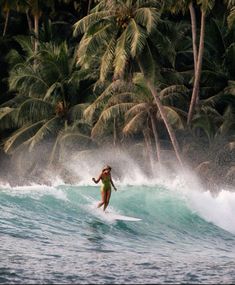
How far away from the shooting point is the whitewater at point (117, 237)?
35.0ft

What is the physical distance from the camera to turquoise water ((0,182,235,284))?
10703mm

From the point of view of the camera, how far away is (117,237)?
14750 mm

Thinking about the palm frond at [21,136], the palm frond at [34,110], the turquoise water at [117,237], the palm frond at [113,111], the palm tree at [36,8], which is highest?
the palm tree at [36,8]

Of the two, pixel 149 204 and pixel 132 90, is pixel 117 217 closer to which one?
pixel 149 204

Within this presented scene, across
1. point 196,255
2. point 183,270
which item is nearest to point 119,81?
point 196,255

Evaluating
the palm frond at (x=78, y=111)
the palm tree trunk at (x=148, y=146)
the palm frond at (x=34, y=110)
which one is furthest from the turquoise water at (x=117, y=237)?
the palm frond at (x=34, y=110)

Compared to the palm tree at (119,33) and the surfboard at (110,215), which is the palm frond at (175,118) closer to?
the palm tree at (119,33)

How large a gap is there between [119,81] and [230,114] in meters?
4.73

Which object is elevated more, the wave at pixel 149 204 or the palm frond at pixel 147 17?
the palm frond at pixel 147 17

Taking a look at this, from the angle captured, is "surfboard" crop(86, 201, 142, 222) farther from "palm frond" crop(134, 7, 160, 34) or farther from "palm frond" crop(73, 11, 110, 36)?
"palm frond" crop(73, 11, 110, 36)

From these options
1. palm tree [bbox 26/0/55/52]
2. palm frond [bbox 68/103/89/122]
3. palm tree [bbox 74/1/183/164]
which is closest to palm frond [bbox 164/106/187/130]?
palm tree [bbox 74/1/183/164]

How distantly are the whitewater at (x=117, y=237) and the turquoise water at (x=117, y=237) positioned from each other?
0.01 m

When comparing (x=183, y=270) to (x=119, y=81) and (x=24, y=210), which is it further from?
(x=119, y=81)

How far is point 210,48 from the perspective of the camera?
3331 centimetres
